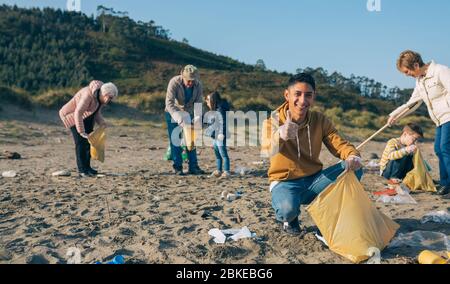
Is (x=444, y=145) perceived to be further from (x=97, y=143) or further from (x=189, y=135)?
(x=97, y=143)

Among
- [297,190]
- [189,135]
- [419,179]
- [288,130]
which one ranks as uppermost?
[288,130]

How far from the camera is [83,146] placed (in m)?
6.50

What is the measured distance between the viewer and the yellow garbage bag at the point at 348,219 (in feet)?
10.5

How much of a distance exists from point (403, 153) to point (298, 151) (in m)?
2.84

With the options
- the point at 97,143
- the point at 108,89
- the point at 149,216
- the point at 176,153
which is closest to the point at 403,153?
the point at 176,153

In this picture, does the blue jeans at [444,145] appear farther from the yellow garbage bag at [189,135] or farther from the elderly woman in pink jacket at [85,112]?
the elderly woman in pink jacket at [85,112]

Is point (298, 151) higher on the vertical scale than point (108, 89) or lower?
lower

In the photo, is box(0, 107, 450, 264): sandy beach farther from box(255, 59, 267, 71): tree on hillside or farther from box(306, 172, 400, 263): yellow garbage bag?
box(255, 59, 267, 71): tree on hillside

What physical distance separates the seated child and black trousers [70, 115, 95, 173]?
4069 millimetres

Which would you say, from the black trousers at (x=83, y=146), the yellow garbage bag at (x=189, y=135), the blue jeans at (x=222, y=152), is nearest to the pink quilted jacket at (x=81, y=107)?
the black trousers at (x=83, y=146)

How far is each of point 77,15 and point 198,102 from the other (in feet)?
184

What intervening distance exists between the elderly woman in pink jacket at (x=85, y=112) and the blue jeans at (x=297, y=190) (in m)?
3.28

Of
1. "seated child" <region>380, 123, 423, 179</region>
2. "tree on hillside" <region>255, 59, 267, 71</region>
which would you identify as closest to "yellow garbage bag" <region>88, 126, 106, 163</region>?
"seated child" <region>380, 123, 423, 179</region>
